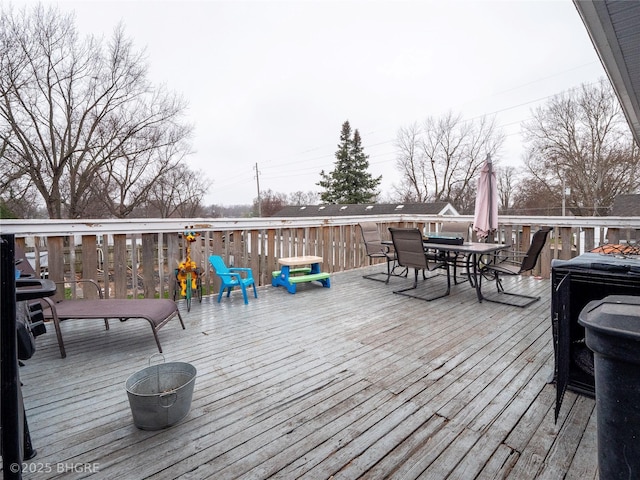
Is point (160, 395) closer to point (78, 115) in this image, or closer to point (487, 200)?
point (487, 200)

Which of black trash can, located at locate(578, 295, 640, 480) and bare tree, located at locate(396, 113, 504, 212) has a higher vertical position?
bare tree, located at locate(396, 113, 504, 212)

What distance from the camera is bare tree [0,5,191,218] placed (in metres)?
12.1

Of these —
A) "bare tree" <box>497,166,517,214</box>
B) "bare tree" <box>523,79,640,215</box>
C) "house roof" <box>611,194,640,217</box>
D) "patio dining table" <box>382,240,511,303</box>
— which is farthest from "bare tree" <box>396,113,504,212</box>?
"patio dining table" <box>382,240,511,303</box>

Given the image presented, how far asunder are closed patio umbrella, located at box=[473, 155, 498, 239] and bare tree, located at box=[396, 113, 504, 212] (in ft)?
71.7

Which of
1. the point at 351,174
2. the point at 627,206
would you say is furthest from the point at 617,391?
the point at 351,174

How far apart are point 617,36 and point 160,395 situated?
144 inches

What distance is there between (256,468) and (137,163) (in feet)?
60.6

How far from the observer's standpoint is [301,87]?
17.9 metres

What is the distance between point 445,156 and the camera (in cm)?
2639

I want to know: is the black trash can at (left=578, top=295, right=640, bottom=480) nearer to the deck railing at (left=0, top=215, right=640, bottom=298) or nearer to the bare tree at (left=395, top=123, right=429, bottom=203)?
the deck railing at (left=0, top=215, right=640, bottom=298)

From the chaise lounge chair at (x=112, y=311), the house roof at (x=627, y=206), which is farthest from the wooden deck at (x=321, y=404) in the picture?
the house roof at (x=627, y=206)

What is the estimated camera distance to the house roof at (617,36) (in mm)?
1966

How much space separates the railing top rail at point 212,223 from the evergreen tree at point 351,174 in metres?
22.0

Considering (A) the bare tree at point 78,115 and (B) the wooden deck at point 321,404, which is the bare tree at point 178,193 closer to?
(A) the bare tree at point 78,115
